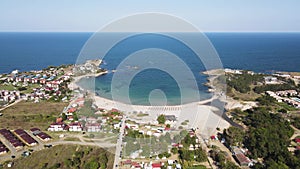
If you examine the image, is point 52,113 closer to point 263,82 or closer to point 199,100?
point 199,100

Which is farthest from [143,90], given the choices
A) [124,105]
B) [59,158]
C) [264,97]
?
[59,158]

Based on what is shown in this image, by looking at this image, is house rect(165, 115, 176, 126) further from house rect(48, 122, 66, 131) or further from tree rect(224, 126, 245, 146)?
house rect(48, 122, 66, 131)

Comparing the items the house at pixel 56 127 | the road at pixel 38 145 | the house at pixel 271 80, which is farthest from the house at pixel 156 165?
the house at pixel 271 80

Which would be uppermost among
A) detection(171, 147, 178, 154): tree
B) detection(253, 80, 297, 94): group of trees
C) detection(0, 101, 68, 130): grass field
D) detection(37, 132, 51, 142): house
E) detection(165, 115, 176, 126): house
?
detection(253, 80, 297, 94): group of trees

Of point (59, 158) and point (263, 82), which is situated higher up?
point (263, 82)

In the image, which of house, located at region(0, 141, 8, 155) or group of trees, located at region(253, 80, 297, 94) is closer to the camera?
house, located at region(0, 141, 8, 155)

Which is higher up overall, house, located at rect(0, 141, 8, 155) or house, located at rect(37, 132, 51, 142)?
house, located at rect(37, 132, 51, 142)

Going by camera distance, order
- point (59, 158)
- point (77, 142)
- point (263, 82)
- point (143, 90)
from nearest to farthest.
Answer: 1. point (59, 158)
2. point (77, 142)
3. point (143, 90)
4. point (263, 82)

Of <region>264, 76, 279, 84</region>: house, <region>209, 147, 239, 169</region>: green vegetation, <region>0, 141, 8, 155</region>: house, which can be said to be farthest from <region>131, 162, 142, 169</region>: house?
<region>264, 76, 279, 84</region>: house
